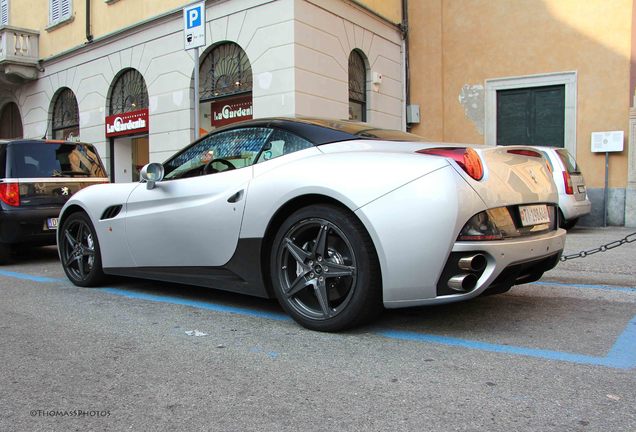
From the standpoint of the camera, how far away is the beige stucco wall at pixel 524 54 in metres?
11.7

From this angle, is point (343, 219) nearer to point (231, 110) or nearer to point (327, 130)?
point (327, 130)

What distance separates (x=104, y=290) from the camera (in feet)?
16.8

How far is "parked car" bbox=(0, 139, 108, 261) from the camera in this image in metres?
6.73

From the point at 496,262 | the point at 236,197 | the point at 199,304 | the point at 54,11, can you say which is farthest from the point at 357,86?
the point at 496,262

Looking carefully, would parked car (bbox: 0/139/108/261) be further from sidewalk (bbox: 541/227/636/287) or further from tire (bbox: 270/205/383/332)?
sidewalk (bbox: 541/227/636/287)

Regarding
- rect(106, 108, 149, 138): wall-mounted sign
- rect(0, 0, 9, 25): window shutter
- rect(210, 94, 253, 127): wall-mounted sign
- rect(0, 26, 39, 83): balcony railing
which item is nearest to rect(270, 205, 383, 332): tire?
rect(210, 94, 253, 127): wall-mounted sign

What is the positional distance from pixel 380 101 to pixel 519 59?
3393 millimetres

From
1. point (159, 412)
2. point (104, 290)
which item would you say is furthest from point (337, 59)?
point (159, 412)

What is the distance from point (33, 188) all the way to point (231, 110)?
606 centimetres

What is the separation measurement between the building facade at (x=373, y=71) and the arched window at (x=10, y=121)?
4881 mm

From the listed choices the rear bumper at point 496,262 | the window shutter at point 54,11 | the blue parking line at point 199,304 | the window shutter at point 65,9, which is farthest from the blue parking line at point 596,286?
the window shutter at point 54,11

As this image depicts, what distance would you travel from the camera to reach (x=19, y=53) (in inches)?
665

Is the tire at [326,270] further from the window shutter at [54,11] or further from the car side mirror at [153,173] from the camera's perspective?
the window shutter at [54,11]

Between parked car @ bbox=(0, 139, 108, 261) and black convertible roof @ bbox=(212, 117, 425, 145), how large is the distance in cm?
398
